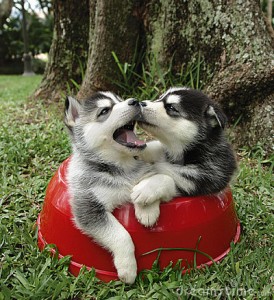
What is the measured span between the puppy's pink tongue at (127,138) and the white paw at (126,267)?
2.65 ft

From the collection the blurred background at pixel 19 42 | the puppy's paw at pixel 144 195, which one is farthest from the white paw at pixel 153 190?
the blurred background at pixel 19 42

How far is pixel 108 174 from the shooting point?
3074 mm

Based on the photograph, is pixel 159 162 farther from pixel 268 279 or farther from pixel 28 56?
pixel 28 56

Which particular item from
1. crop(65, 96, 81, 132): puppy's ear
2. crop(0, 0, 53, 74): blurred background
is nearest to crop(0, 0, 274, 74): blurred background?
crop(0, 0, 53, 74): blurred background

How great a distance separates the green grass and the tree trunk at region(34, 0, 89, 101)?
182 centimetres

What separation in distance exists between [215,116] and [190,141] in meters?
0.27

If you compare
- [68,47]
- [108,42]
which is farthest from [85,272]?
[68,47]

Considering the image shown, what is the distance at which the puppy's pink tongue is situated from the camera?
3.05 m

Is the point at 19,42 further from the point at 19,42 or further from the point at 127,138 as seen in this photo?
the point at 127,138

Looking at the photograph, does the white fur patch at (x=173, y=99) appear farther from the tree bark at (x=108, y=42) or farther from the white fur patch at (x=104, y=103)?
the tree bark at (x=108, y=42)

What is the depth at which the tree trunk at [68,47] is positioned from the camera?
6586 mm

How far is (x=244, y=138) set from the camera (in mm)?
4953

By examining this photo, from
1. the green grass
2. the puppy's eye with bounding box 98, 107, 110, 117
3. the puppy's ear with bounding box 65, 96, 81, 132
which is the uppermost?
the puppy's eye with bounding box 98, 107, 110, 117

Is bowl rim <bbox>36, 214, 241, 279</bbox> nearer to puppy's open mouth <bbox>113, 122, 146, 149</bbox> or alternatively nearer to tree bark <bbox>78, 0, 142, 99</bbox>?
puppy's open mouth <bbox>113, 122, 146, 149</bbox>
